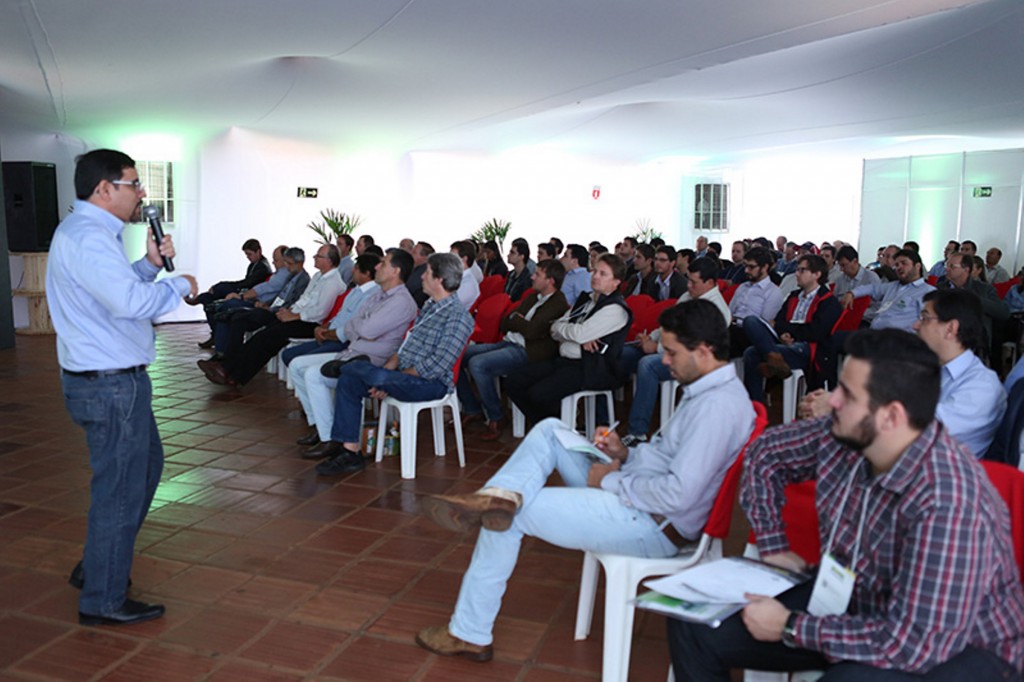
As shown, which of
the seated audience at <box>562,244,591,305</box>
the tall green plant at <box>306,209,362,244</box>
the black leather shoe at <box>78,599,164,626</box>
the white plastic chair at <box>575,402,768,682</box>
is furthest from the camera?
the tall green plant at <box>306,209,362,244</box>

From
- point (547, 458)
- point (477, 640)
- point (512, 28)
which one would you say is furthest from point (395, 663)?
point (512, 28)

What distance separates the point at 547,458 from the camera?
2480 mm

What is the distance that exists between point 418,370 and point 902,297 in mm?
3870

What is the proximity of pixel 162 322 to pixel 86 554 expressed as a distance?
30.1ft

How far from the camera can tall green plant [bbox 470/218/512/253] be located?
13.8m

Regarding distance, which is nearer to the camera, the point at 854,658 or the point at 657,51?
the point at 854,658

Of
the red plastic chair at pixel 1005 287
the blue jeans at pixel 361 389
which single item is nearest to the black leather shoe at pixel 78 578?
the blue jeans at pixel 361 389

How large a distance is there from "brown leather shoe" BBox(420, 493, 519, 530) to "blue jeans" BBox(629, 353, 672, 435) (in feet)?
8.84

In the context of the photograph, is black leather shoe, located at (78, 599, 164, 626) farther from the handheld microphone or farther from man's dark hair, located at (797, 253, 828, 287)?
man's dark hair, located at (797, 253, 828, 287)

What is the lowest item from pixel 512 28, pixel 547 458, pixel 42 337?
pixel 42 337

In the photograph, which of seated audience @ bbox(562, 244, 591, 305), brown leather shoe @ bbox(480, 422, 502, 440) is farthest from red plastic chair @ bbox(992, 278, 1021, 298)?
brown leather shoe @ bbox(480, 422, 502, 440)

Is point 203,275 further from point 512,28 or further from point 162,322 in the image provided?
point 512,28

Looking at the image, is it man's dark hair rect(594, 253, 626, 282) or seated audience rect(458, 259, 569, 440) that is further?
seated audience rect(458, 259, 569, 440)

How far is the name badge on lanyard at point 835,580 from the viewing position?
1.59m
